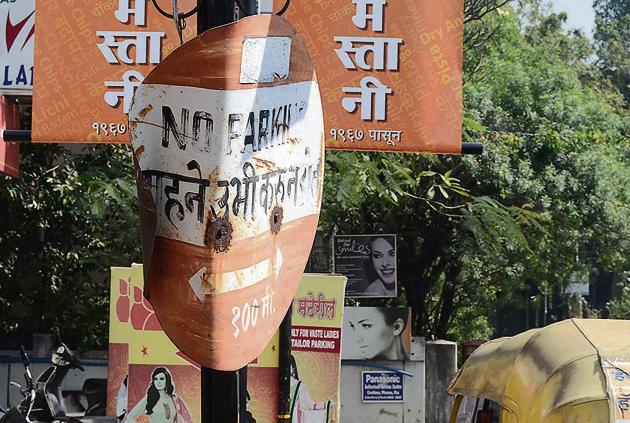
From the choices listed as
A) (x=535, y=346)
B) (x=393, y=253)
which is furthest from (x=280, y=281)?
(x=393, y=253)

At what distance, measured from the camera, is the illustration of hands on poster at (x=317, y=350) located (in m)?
9.72

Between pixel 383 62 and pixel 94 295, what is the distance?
10533 mm

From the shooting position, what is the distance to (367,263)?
733 inches

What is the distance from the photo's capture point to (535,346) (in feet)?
25.3

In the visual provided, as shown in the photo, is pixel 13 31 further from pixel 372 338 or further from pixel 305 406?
pixel 372 338

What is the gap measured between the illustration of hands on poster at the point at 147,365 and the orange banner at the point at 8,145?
2094 millimetres

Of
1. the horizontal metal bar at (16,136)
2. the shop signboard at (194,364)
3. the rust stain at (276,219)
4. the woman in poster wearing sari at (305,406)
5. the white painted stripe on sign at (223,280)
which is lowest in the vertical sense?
the woman in poster wearing sari at (305,406)

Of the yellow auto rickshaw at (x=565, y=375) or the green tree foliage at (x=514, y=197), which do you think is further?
the green tree foliage at (x=514, y=197)

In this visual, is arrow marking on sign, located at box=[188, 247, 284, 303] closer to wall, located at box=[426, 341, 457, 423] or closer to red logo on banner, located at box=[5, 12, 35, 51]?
red logo on banner, located at box=[5, 12, 35, 51]

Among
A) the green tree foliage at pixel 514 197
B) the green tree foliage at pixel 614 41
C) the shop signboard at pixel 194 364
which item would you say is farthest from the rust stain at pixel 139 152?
the green tree foliage at pixel 614 41

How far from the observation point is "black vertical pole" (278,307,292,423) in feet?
22.2

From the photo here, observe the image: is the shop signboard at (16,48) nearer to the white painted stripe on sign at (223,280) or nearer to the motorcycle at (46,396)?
the motorcycle at (46,396)

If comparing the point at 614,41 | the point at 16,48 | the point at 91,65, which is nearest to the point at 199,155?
the point at 91,65

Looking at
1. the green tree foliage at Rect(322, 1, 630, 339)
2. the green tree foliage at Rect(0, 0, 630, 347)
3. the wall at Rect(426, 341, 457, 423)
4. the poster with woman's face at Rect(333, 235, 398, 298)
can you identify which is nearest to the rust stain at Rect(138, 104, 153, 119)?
the green tree foliage at Rect(0, 0, 630, 347)
